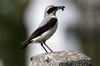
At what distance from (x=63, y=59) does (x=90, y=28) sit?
46.9 ft

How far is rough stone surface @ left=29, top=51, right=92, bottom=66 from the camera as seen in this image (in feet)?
23.1

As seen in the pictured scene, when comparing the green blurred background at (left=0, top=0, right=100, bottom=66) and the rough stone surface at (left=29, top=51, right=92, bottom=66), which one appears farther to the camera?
the green blurred background at (left=0, top=0, right=100, bottom=66)

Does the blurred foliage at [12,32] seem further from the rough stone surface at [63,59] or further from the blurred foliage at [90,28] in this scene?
the rough stone surface at [63,59]

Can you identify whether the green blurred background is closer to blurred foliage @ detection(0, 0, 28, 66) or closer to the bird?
blurred foliage @ detection(0, 0, 28, 66)

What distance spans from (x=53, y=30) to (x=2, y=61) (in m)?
9.40

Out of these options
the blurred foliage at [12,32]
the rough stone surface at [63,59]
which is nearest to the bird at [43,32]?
the rough stone surface at [63,59]

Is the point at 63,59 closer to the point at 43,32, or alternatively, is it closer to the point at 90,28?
the point at 43,32

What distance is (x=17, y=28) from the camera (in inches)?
790

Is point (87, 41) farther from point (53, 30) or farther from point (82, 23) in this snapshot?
point (53, 30)

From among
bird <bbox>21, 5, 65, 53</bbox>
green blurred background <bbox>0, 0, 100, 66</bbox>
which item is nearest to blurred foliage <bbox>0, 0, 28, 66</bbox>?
green blurred background <bbox>0, 0, 100, 66</bbox>

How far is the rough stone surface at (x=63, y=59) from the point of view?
23.1ft

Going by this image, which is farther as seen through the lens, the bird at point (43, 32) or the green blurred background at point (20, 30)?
the green blurred background at point (20, 30)

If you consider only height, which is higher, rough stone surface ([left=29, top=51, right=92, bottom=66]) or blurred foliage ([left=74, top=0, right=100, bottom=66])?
rough stone surface ([left=29, top=51, right=92, bottom=66])

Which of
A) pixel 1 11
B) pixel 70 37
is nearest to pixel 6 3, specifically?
pixel 1 11
